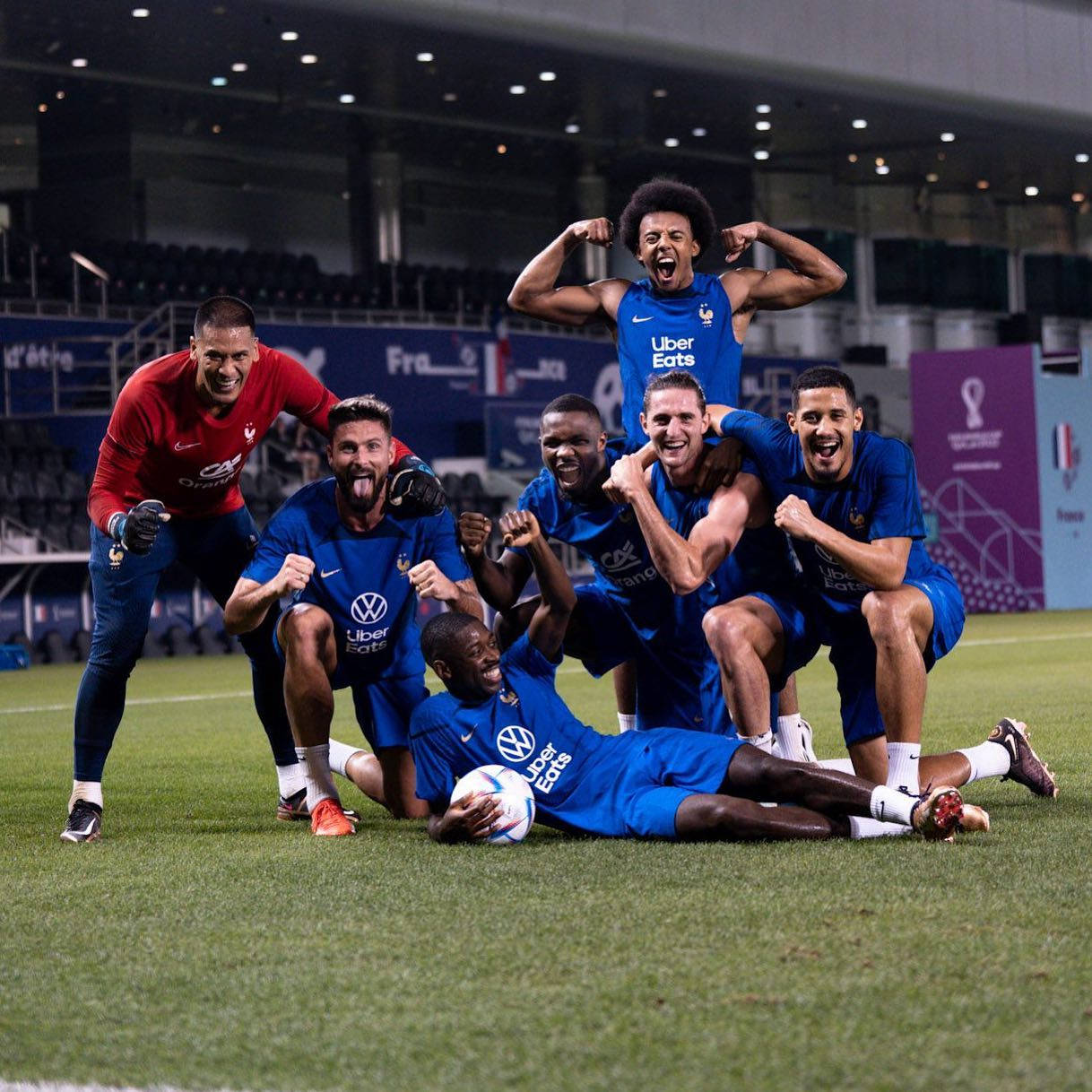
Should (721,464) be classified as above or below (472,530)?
above

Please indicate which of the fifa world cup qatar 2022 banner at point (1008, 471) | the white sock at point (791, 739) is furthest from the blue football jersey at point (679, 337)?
the fifa world cup qatar 2022 banner at point (1008, 471)

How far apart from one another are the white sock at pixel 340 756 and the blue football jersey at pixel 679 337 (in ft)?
5.30

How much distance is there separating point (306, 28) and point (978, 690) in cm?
1505

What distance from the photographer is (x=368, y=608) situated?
6090mm

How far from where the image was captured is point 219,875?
498 centimetres

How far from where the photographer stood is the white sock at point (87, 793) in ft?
19.8

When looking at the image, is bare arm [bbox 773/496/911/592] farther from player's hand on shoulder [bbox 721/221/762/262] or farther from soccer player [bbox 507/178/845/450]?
player's hand on shoulder [bbox 721/221/762/262]

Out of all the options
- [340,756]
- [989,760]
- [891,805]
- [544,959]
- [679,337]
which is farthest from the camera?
[679,337]

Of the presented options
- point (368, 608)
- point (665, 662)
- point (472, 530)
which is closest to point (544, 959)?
point (472, 530)

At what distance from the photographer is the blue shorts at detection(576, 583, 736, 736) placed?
652cm

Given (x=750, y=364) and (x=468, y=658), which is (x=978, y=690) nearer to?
(x=468, y=658)

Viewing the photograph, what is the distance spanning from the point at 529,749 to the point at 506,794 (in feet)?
0.58

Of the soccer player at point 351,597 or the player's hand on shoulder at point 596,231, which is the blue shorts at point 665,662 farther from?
the player's hand on shoulder at point 596,231

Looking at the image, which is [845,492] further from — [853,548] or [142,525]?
[142,525]
